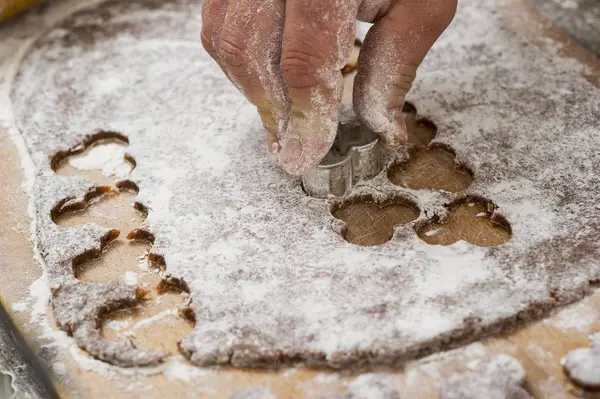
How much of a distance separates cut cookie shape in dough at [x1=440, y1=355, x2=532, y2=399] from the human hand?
51 cm

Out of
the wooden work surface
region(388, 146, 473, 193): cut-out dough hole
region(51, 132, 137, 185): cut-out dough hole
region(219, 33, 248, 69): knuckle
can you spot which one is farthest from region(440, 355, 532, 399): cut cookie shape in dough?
region(51, 132, 137, 185): cut-out dough hole

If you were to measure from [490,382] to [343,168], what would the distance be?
1.85 feet

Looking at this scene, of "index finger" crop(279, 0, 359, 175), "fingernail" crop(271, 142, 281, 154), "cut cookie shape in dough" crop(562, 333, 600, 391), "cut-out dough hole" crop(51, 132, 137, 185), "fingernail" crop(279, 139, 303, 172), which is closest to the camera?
"cut cookie shape in dough" crop(562, 333, 600, 391)

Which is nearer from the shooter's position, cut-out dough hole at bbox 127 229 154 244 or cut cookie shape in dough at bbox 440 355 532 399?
cut cookie shape in dough at bbox 440 355 532 399

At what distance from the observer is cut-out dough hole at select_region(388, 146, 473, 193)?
1.64 meters

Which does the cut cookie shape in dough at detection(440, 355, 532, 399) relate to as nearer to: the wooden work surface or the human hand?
the wooden work surface

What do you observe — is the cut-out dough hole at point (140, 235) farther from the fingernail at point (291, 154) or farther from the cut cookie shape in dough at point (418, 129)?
the cut cookie shape in dough at point (418, 129)

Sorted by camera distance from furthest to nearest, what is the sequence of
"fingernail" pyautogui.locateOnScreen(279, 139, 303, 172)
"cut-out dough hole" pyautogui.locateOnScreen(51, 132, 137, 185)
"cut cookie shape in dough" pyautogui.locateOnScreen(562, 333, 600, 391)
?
1. "cut-out dough hole" pyautogui.locateOnScreen(51, 132, 137, 185)
2. "fingernail" pyautogui.locateOnScreen(279, 139, 303, 172)
3. "cut cookie shape in dough" pyautogui.locateOnScreen(562, 333, 600, 391)

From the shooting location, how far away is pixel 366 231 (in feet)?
5.08

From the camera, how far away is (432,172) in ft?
5.51

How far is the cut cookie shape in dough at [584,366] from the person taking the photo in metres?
1.20

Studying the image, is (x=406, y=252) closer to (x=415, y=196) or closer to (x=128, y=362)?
(x=415, y=196)

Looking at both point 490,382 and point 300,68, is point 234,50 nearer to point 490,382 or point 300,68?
point 300,68

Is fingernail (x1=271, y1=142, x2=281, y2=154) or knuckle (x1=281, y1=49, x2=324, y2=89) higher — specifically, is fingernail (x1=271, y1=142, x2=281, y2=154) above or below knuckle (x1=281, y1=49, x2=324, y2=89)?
below
